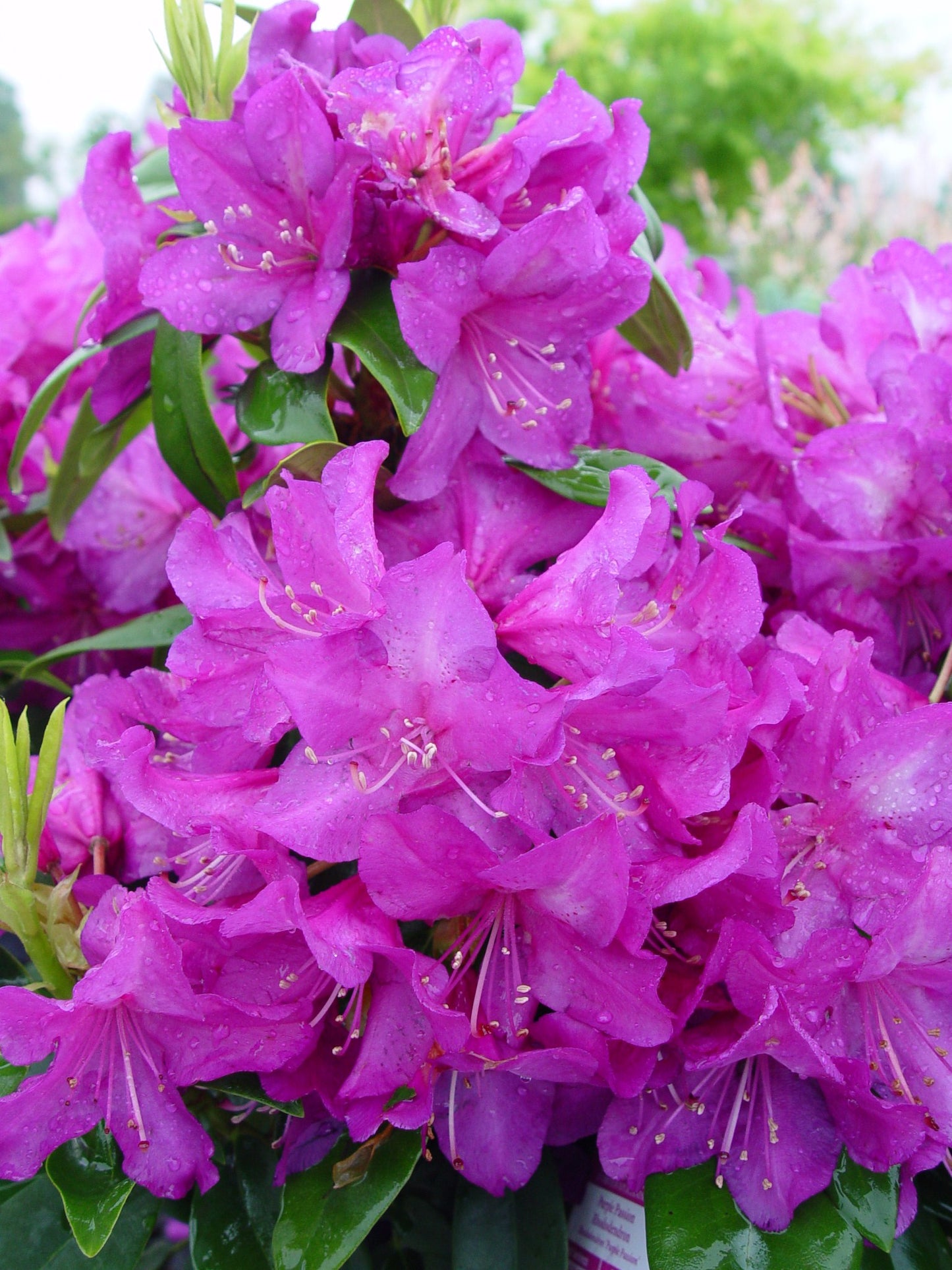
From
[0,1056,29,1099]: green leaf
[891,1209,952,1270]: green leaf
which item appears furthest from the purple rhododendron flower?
[891,1209,952,1270]: green leaf

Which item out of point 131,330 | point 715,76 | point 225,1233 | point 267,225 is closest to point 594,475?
point 267,225

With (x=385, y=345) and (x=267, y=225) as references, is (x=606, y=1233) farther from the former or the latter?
(x=267, y=225)

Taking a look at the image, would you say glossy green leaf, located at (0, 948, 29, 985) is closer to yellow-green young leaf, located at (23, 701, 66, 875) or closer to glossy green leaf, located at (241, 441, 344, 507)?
yellow-green young leaf, located at (23, 701, 66, 875)

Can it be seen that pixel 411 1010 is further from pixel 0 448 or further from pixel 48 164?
pixel 48 164

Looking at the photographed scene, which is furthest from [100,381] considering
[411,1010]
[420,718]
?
[411,1010]

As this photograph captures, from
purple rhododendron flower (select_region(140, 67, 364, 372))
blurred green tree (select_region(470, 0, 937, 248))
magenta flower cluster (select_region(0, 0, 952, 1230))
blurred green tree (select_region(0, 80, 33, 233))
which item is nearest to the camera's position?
magenta flower cluster (select_region(0, 0, 952, 1230))

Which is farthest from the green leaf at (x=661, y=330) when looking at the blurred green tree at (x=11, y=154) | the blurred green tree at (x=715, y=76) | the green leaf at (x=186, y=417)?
the blurred green tree at (x=11, y=154)
